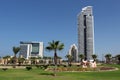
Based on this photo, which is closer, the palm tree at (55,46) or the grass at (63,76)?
the grass at (63,76)

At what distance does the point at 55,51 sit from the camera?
47.6 m

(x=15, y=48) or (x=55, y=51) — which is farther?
(x=15, y=48)

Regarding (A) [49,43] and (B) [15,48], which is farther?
(B) [15,48]

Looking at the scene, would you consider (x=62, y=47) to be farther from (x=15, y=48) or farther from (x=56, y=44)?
(x=15, y=48)

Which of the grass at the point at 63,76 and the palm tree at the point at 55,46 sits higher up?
the palm tree at the point at 55,46

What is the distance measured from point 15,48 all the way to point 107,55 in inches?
3841

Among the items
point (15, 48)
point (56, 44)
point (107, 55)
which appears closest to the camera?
point (56, 44)

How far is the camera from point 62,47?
4709 cm

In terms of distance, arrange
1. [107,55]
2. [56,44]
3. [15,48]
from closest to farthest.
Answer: [56,44] → [15,48] → [107,55]

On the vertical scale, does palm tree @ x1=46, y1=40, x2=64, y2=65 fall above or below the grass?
above

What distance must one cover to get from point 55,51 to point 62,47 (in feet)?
6.01

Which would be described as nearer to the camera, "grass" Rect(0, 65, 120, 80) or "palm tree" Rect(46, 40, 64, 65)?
"grass" Rect(0, 65, 120, 80)

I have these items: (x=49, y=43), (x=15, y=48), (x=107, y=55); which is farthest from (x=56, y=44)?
(x=107, y=55)

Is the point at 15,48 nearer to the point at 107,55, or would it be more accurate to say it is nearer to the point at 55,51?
the point at 55,51
